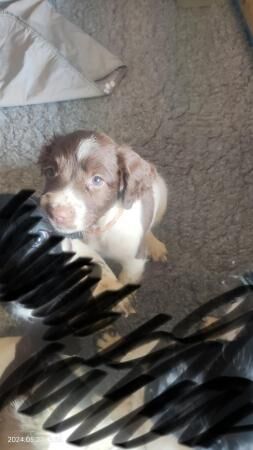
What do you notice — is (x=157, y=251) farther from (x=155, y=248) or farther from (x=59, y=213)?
(x=59, y=213)

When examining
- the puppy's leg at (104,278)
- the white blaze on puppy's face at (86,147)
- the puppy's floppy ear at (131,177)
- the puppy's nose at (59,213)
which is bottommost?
the puppy's leg at (104,278)

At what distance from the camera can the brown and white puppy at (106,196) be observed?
838 mm

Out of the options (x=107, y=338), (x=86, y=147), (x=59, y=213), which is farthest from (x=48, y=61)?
(x=107, y=338)

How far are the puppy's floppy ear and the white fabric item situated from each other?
23 centimetres

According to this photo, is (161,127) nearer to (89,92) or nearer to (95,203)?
(89,92)

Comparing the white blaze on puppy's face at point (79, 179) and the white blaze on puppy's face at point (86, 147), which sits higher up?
the white blaze on puppy's face at point (86, 147)

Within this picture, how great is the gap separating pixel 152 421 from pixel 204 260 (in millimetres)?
278

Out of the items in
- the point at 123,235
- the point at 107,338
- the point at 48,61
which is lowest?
the point at 107,338

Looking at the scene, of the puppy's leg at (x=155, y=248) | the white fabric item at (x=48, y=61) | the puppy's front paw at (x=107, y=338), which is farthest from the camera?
the white fabric item at (x=48, y=61)

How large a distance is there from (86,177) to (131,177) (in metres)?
0.08

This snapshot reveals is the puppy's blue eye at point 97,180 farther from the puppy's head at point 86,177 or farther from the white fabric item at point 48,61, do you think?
the white fabric item at point 48,61

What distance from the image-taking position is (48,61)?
3.79 feet

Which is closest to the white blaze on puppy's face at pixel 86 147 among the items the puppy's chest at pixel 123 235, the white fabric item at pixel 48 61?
the puppy's chest at pixel 123 235

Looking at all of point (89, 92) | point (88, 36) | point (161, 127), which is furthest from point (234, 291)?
point (88, 36)
